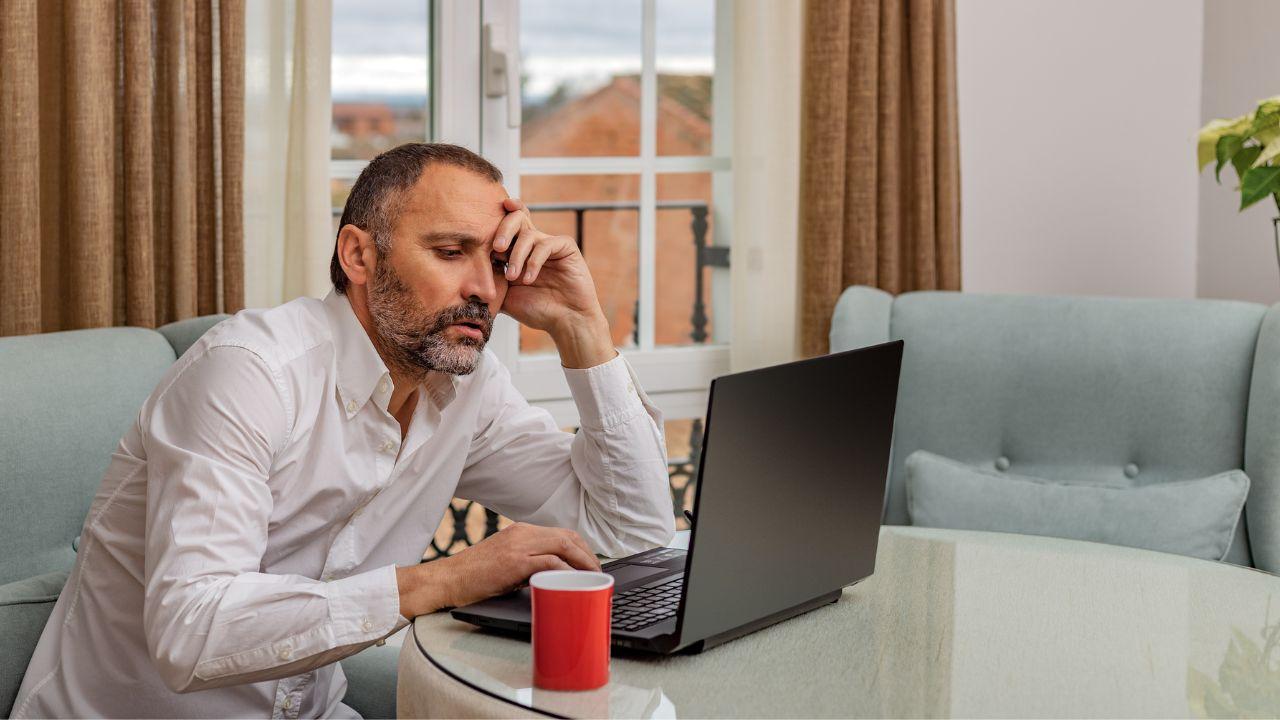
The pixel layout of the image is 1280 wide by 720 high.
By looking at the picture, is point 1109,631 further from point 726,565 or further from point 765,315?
point 765,315

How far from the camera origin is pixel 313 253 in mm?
2250

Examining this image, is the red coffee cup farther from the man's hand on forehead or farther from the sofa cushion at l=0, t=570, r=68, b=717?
the sofa cushion at l=0, t=570, r=68, b=717

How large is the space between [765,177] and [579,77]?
47 centimetres

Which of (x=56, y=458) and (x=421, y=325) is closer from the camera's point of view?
(x=421, y=325)

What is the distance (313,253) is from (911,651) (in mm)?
1501

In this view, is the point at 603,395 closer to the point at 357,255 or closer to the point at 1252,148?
the point at 357,255

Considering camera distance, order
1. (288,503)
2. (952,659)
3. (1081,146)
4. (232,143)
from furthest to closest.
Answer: (1081,146) → (232,143) → (288,503) → (952,659)

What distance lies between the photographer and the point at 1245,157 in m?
2.30

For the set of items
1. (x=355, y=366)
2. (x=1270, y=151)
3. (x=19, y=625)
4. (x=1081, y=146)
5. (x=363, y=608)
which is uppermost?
(x=1081, y=146)

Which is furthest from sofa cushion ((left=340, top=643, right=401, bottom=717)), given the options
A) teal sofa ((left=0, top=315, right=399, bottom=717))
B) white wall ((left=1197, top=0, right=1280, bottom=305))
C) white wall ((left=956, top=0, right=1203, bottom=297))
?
white wall ((left=1197, top=0, right=1280, bottom=305))

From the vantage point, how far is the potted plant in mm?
2197

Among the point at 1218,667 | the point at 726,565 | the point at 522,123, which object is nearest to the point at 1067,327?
the point at 522,123

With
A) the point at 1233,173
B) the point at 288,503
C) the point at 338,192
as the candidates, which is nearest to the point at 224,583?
the point at 288,503

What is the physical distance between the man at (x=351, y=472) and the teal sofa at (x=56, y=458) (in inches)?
3.8
